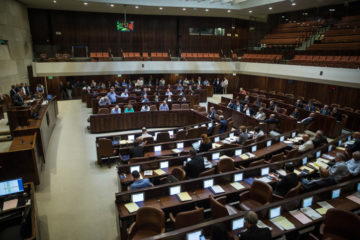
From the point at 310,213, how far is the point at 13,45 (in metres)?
15.8

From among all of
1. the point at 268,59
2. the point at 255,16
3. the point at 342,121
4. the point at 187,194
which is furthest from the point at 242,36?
the point at 187,194

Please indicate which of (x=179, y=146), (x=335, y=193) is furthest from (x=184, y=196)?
(x=335, y=193)

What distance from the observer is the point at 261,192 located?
4574mm

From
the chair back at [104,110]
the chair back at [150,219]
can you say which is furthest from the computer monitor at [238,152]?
the chair back at [104,110]

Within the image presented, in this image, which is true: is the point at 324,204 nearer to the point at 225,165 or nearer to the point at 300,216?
the point at 300,216

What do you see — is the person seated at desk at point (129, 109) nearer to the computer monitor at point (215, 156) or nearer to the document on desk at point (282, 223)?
the computer monitor at point (215, 156)

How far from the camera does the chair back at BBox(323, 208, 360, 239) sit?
3.57 meters

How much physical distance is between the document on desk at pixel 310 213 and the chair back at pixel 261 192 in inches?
22.8

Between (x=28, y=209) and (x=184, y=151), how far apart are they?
392 centimetres

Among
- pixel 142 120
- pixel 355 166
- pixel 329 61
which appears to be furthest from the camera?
pixel 329 61

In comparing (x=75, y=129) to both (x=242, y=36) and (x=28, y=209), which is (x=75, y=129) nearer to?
(x=28, y=209)

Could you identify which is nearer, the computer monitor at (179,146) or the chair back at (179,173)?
the chair back at (179,173)

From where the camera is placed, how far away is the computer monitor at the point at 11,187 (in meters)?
4.42

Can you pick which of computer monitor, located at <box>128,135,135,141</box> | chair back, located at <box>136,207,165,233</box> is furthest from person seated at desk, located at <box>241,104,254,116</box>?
chair back, located at <box>136,207,165,233</box>
